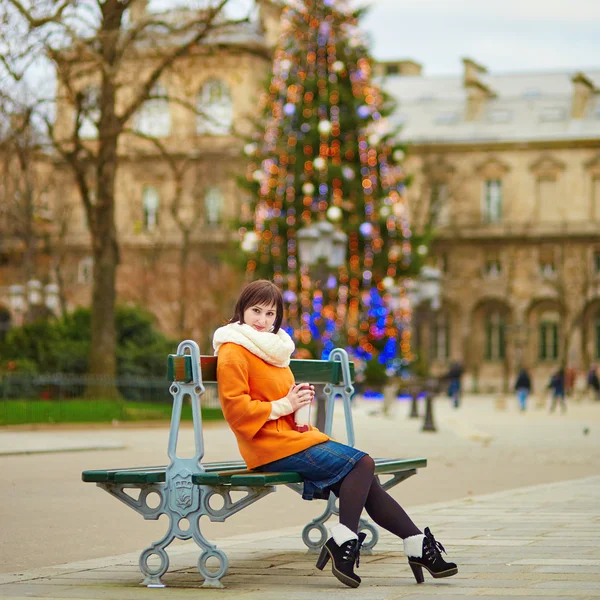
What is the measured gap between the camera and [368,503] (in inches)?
261

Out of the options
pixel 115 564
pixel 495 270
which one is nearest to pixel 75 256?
pixel 495 270

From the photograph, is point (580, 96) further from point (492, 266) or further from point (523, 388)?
point (523, 388)

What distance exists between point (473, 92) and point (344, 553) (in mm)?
74833

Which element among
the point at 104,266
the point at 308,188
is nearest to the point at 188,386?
the point at 104,266

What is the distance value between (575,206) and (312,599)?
235 ft

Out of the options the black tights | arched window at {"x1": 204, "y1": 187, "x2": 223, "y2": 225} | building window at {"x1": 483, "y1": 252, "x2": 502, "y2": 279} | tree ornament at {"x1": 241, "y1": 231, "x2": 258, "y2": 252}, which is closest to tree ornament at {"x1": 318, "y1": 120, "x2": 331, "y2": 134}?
tree ornament at {"x1": 241, "y1": 231, "x2": 258, "y2": 252}

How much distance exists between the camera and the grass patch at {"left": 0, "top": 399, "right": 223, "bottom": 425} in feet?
76.2

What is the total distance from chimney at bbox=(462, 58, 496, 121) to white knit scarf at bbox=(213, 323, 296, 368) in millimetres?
73205

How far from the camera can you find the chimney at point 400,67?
9131 centimetres

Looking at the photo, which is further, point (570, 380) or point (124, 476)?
point (570, 380)

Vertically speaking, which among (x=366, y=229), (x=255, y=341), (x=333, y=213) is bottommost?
(x=255, y=341)

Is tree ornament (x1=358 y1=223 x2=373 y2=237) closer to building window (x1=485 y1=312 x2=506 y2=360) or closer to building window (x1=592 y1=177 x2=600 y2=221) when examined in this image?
building window (x1=592 y1=177 x2=600 y2=221)

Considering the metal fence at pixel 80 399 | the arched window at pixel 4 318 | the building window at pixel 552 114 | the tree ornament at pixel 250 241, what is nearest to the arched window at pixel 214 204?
the arched window at pixel 4 318

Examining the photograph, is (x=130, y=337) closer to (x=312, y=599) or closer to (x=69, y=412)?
(x=69, y=412)
